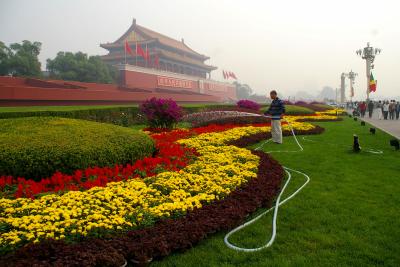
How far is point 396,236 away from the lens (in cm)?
352

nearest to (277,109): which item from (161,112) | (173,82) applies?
(161,112)

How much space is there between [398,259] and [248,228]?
4.61 ft

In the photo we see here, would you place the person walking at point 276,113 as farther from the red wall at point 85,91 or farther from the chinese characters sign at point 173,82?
the chinese characters sign at point 173,82

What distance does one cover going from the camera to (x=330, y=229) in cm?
368

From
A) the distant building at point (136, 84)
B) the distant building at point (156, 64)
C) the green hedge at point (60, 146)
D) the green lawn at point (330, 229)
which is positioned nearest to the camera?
the green lawn at point (330, 229)

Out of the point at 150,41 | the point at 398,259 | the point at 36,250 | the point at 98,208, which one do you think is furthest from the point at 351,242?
the point at 150,41

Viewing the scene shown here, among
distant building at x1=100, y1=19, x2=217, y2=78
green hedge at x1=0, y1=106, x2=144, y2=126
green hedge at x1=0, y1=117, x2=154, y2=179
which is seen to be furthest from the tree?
green hedge at x1=0, y1=117, x2=154, y2=179

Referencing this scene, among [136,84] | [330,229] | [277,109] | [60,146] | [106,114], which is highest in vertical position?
[136,84]

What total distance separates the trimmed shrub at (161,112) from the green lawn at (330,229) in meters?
6.14

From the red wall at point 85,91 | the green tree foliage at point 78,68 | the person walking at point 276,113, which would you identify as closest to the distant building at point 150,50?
the red wall at point 85,91

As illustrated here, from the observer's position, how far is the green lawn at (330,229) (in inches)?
122

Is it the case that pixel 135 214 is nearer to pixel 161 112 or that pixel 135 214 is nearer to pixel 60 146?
pixel 60 146

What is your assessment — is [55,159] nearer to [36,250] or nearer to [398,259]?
[36,250]

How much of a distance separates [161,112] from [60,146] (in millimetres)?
6312
